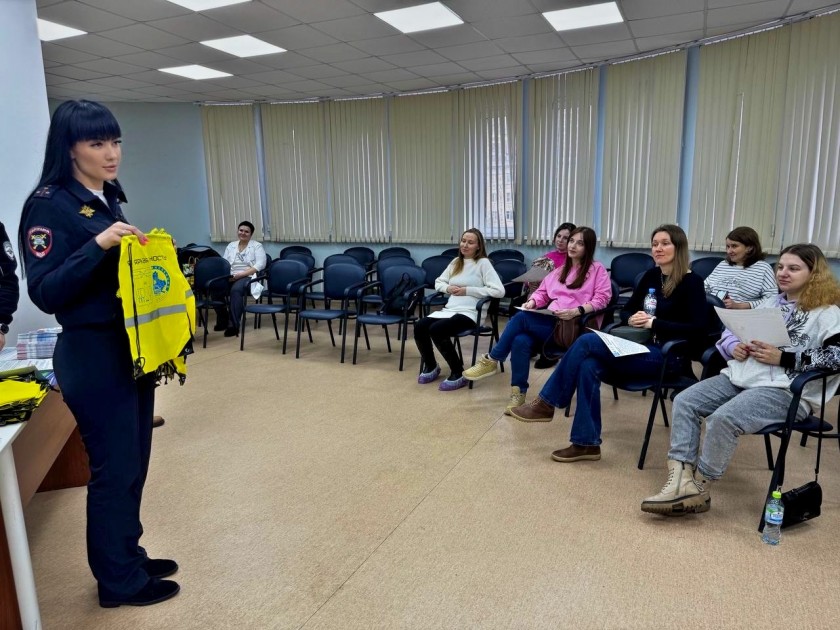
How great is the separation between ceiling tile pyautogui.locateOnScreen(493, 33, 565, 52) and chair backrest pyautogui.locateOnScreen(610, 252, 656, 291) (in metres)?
2.33

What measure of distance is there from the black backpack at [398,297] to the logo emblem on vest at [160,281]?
3411 mm

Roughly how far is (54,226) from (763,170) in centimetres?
573

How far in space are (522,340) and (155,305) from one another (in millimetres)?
2682

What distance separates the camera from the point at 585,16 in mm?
4930

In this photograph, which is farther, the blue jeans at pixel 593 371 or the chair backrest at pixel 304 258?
the chair backrest at pixel 304 258

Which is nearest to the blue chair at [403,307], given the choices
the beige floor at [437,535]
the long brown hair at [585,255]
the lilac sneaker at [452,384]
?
the lilac sneaker at [452,384]

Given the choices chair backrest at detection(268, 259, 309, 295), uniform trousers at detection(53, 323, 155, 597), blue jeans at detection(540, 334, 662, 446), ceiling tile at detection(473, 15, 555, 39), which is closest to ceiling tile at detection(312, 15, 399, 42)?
ceiling tile at detection(473, 15, 555, 39)

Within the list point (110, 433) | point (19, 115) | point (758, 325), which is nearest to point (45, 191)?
point (110, 433)

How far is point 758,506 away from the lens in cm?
261

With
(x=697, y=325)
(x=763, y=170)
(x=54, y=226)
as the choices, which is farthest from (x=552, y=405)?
(x=763, y=170)

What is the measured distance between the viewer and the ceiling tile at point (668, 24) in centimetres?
482

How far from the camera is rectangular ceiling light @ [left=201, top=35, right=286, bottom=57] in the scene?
5641 mm

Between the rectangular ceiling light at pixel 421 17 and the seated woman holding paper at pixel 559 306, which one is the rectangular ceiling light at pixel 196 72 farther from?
the seated woman holding paper at pixel 559 306

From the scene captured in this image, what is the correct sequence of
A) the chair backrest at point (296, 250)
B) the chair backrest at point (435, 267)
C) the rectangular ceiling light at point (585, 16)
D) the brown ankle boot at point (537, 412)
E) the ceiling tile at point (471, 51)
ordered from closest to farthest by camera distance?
the brown ankle boot at point (537, 412)
the rectangular ceiling light at point (585, 16)
the ceiling tile at point (471, 51)
the chair backrest at point (435, 267)
the chair backrest at point (296, 250)
